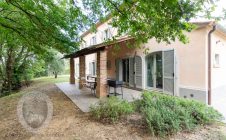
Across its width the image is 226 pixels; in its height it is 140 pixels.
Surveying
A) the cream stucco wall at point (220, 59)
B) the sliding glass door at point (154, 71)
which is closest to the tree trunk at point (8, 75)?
the sliding glass door at point (154, 71)

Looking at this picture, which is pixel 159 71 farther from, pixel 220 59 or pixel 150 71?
pixel 220 59

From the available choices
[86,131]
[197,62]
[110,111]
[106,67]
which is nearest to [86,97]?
[106,67]

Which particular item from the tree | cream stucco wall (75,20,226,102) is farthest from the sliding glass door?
the tree

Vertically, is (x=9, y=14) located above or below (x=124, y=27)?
above

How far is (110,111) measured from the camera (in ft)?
21.3

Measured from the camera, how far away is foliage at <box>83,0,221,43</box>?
170 inches

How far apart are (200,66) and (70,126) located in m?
6.43

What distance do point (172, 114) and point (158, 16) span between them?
9.78 feet

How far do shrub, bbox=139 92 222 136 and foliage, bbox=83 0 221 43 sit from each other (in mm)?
2259

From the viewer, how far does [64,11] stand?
9.05 meters

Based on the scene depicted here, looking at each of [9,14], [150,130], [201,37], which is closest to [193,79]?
[201,37]

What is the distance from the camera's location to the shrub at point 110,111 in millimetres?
6352

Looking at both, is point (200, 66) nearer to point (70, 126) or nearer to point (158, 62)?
point (158, 62)

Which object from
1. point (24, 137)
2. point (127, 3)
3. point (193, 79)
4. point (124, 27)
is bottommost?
point (24, 137)
